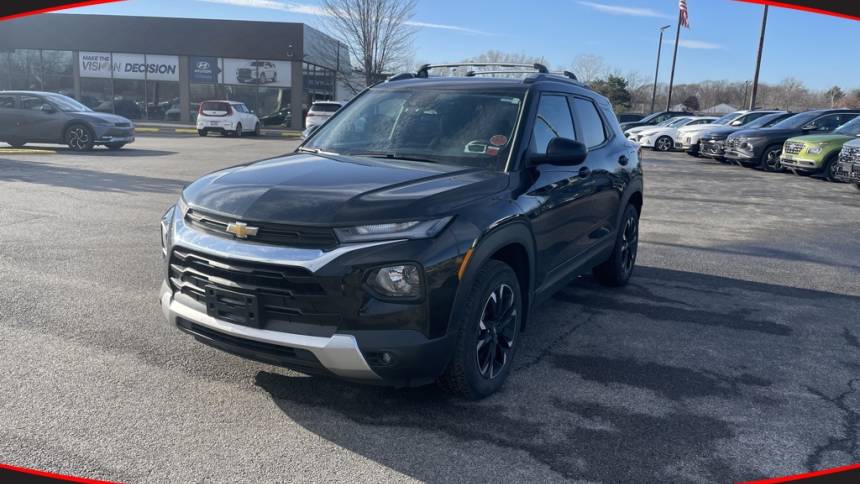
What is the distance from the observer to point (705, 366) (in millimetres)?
4477

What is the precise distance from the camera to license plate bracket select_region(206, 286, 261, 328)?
3.28 metres

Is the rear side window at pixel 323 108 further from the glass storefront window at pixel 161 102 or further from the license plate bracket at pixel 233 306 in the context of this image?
the license plate bracket at pixel 233 306

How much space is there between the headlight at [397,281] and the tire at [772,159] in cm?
1894

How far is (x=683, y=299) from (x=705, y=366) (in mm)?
1744

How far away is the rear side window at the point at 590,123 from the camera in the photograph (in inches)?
211

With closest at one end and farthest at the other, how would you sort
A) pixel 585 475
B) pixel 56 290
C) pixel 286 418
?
pixel 585 475, pixel 286 418, pixel 56 290

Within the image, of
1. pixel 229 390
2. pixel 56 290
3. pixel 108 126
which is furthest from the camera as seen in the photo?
pixel 108 126

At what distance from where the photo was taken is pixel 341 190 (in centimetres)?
349

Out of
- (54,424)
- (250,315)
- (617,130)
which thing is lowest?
(54,424)

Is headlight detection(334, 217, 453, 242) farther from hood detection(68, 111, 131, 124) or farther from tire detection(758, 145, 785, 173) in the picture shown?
tire detection(758, 145, 785, 173)

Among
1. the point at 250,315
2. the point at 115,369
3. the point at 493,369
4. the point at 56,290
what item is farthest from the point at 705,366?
the point at 56,290

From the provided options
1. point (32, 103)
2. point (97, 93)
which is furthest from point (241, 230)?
point (97, 93)

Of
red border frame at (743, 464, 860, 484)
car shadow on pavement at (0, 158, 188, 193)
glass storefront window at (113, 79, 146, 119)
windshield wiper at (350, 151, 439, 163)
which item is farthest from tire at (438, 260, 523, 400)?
glass storefront window at (113, 79, 146, 119)

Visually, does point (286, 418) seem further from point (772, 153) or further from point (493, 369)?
point (772, 153)
